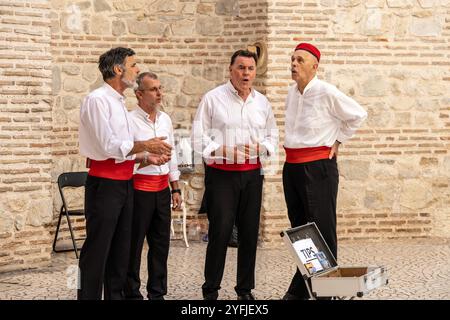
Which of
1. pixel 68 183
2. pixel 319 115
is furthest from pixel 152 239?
pixel 68 183

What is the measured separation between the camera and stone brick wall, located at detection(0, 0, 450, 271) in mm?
11258

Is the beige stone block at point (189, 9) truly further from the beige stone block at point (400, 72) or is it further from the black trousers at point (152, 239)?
the black trousers at point (152, 239)

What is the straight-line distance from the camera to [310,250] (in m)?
7.09

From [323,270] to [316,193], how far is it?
77 cm

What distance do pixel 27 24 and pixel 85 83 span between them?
1.96 m

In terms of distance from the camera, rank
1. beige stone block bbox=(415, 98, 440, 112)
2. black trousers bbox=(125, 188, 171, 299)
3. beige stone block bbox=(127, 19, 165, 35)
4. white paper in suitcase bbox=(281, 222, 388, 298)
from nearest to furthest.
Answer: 1. white paper in suitcase bbox=(281, 222, 388, 298)
2. black trousers bbox=(125, 188, 171, 299)
3. beige stone block bbox=(127, 19, 165, 35)
4. beige stone block bbox=(415, 98, 440, 112)

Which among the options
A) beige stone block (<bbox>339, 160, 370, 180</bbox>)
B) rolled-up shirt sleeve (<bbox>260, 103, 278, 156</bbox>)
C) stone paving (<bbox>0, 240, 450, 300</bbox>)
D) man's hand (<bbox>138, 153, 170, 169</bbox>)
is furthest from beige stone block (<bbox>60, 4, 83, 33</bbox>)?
man's hand (<bbox>138, 153, 170, 169</bbox>)

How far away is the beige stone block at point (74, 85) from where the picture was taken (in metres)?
11.3

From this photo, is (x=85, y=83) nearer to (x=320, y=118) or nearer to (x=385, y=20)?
(x=385, y=20)

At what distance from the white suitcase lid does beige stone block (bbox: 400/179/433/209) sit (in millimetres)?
4698

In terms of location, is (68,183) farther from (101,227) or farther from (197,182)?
(101,227)

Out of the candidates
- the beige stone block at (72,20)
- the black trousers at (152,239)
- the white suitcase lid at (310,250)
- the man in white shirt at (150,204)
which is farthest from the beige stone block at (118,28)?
the white suitcase lid at (310,250)

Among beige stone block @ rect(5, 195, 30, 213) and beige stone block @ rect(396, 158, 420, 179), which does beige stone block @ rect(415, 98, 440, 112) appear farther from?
beige stone block @ rect(5, 195, 30, 213)

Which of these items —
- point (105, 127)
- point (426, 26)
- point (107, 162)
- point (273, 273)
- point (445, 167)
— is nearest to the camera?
point (105, 127)
